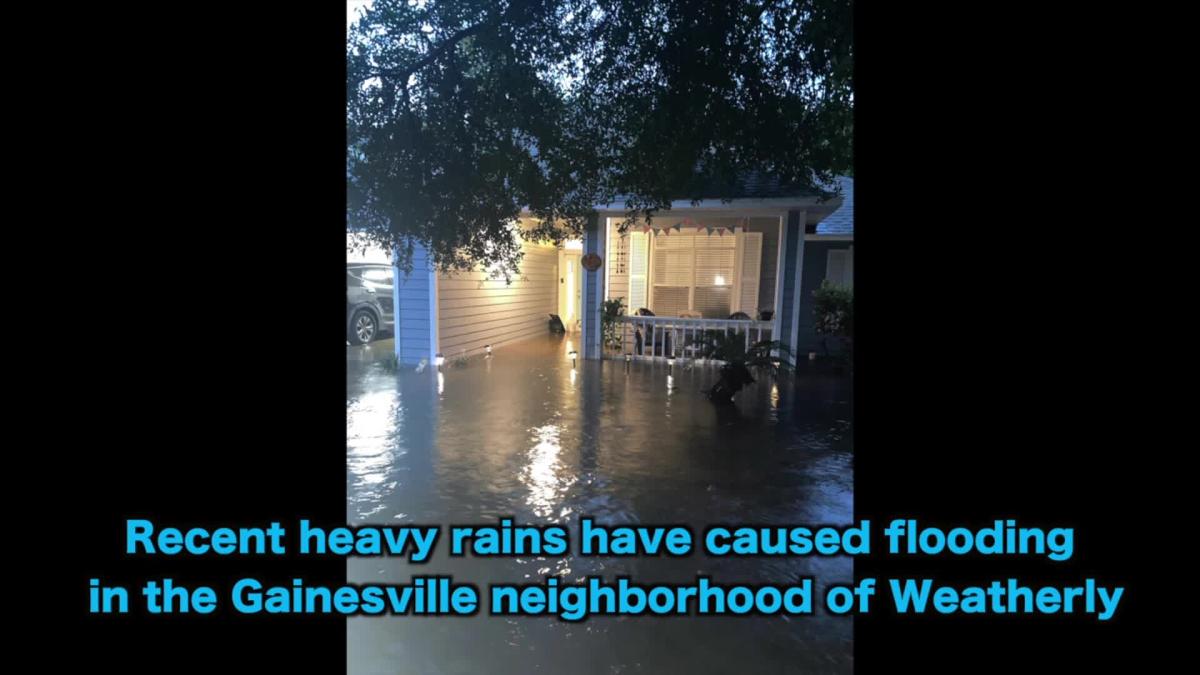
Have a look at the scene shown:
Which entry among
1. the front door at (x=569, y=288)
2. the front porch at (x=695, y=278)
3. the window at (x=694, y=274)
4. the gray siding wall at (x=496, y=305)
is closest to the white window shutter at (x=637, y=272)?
the front porch at (x=695, y=278)

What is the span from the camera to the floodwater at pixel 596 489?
233 cm

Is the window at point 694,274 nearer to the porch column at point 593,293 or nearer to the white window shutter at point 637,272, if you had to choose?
the white window shutter at point 637,272

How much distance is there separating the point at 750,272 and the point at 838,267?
1.68 metres

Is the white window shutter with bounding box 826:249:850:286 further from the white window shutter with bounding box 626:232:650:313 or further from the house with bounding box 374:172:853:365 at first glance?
the white window shutter with bounding box 626:232:650:313

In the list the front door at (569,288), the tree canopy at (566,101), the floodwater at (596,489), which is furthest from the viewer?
the front door at (569,288)

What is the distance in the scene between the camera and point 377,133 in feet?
9.86

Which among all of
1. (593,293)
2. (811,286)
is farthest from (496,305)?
(811,286)

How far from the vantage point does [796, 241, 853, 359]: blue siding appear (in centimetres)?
1088

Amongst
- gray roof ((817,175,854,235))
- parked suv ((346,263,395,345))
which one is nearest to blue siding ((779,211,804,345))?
gray roof ((817,175,854,235))

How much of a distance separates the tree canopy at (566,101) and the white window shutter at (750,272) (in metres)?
8.45
